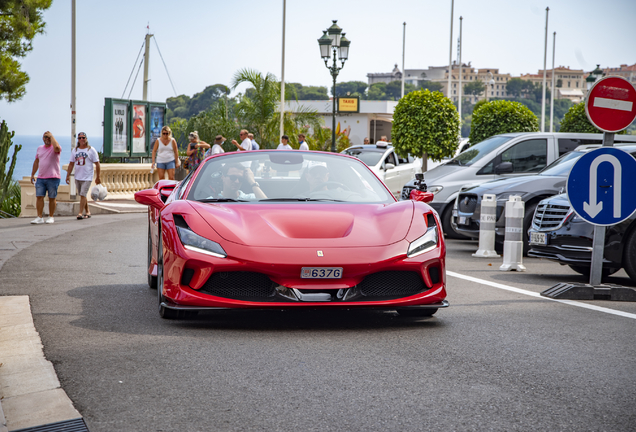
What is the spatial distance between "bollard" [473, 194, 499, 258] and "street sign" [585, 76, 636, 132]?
3.62m

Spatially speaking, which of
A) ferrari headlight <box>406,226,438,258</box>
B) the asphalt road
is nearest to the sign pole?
the asphalt road

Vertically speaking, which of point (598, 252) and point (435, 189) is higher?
point (435, 189)

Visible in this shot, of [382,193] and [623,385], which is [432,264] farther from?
[623,385]

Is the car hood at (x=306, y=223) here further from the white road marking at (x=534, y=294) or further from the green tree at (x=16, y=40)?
the green tree at (x=16, y=40)

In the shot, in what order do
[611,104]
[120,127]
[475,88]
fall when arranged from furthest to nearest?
[475,88]
[120,127]
[611,104]

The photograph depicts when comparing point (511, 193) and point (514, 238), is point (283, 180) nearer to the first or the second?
point (514, 238)

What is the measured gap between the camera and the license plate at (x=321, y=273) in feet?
18.1

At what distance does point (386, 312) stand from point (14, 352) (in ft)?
9.40

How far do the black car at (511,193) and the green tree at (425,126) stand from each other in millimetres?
12243

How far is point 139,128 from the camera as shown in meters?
26.5

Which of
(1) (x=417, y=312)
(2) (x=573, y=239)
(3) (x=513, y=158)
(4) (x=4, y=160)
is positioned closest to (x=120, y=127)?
(4) (x=4, y=160)

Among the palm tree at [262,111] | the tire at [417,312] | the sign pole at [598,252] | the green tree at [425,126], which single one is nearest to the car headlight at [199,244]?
the tire at [417,312]

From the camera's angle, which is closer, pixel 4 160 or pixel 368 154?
→ pixel 368 154

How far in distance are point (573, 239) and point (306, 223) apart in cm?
415
